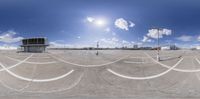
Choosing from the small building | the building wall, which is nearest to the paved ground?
the building wall

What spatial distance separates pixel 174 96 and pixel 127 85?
120 inches

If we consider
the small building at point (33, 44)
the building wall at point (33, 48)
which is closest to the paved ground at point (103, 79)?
the building wall at point (33, 48)

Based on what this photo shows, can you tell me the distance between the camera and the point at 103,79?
47.0ft

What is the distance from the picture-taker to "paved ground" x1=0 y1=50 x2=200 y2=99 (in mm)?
12078

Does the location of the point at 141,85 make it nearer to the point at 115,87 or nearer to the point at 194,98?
the point at 115,87

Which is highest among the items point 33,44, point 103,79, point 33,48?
point 33,44

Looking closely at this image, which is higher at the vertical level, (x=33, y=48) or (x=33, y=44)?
(x=33, y=44)

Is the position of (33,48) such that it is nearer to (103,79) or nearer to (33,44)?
(33,44)

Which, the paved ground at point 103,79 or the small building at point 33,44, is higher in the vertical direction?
the small building at point 33,44

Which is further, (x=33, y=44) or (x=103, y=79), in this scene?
(x=33, y=44)

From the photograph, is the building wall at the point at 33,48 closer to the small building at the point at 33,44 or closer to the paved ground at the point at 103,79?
the small building at the point at 33,44

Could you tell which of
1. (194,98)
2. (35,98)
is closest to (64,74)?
(35,98)

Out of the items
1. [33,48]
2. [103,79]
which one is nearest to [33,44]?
[33,48]

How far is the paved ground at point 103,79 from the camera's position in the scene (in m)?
12.1
